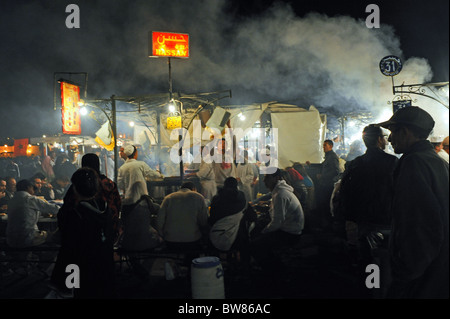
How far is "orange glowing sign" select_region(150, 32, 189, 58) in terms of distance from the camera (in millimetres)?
9570

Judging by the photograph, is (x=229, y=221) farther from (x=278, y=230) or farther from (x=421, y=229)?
(x=421, y=229)

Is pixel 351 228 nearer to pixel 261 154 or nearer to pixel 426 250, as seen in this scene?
pixel 426 250

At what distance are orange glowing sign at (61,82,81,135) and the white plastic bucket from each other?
7.23m

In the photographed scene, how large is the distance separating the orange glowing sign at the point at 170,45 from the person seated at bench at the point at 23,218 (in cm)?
580

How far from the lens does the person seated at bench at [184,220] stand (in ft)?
16.0

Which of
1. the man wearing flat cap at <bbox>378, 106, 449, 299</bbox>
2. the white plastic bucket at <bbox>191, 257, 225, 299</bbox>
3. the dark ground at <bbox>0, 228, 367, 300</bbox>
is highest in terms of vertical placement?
the man wearing flat cap at <bbox>378, 106, 449, 299</bbox>

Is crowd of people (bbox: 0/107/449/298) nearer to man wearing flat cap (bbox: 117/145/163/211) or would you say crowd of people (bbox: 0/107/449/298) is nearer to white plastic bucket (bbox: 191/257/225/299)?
man wearing flat cap (bbox: 117/145/163/211)

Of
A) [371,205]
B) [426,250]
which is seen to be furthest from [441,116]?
[426,250]

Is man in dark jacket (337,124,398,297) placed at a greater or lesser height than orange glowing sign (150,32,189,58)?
lesser

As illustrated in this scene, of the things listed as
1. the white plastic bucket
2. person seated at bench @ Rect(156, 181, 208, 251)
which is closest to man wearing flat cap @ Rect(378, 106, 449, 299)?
the white plastic bucket

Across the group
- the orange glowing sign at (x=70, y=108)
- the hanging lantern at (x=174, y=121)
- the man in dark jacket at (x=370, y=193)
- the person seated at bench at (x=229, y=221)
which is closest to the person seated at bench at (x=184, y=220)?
Answer: the person seated at bench at (x=229, y=221)

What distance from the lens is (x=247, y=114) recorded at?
426 inches

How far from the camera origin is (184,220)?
489 cm

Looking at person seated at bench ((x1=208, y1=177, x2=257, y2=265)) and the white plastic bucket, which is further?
person seated at bench ((x1=208, y1=177, x2=257, y2=265))
